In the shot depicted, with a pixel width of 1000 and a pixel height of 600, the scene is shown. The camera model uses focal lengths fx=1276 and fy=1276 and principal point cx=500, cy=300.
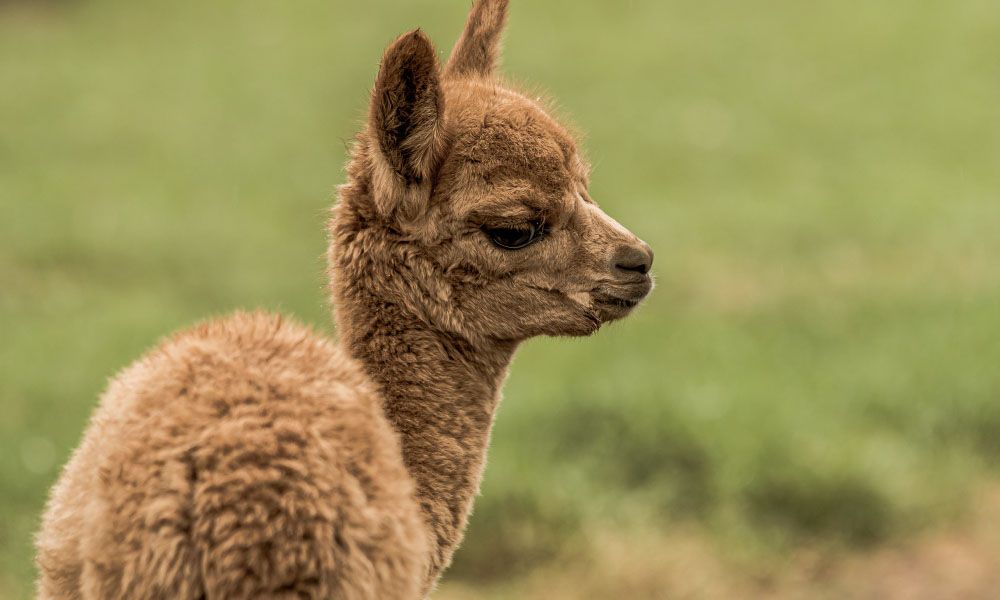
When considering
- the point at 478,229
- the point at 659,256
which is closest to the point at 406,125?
the point at 478,229

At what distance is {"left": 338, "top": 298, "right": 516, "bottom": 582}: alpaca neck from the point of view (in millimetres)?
3500

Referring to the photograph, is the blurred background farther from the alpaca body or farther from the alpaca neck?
the alpaca body

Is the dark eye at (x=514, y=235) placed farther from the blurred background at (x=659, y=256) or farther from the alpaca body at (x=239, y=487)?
the alpaca body at (x=239, y=487)

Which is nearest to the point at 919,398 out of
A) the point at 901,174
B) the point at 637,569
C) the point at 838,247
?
the point at 637,569

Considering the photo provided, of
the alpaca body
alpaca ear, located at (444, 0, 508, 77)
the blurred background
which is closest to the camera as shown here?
the alpaca body

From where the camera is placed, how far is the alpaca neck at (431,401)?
11.5 feet

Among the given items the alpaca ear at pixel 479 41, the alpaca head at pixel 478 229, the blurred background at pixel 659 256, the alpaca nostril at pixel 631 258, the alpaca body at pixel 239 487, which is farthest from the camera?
the blurred background at pixel 659 256

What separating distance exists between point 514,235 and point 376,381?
56cm

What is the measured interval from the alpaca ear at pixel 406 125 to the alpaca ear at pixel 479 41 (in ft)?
1.95

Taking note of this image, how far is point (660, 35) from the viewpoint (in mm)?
19109

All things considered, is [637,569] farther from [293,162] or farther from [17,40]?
[17,40]

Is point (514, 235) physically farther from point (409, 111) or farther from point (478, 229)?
point (409, 111)

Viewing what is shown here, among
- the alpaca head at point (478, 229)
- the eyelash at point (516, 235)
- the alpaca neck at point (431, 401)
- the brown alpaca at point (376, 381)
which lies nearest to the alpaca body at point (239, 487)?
the brown alpaca at point (376, 381)

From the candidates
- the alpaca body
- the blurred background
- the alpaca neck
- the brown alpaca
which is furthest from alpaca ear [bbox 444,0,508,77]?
the alpaca body
